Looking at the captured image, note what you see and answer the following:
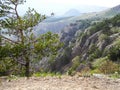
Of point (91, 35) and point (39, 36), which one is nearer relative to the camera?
point (39, 36)

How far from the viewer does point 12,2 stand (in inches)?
→ 1019

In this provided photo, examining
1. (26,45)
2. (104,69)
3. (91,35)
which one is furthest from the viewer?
(91,35)

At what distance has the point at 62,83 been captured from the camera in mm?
15672

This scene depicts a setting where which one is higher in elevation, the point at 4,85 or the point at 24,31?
the point at 24,31

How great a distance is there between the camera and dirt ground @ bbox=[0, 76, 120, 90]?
14.8 meters

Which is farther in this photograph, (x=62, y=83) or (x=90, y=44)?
(x=90, y=44)

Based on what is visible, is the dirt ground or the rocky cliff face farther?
the rocky cliff face

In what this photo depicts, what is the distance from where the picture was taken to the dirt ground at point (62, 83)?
1480 cm

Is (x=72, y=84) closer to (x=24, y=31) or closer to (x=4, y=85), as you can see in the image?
(x=4, y=85)

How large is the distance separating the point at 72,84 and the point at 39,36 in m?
11.6

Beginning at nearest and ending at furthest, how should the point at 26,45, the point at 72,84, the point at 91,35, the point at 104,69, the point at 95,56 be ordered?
the point at 72,84
the point at 104,69
the point at 26,45
the point at 95,56
the point at 91,35

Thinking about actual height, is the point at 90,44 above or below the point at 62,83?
below

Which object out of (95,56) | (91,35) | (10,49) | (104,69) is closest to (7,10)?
(10,49)

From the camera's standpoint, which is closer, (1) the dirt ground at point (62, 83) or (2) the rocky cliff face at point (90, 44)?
(1) the dirt ground at point (62, 83)
